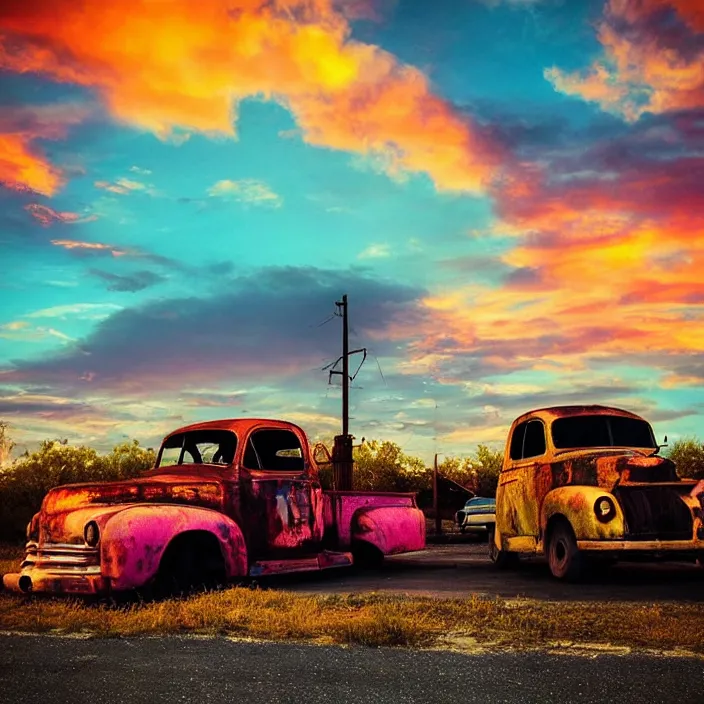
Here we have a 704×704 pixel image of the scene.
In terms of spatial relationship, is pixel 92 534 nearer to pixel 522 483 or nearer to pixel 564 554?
pixel 564 554

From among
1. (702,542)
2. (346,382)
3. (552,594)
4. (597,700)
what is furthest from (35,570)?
(346,382)

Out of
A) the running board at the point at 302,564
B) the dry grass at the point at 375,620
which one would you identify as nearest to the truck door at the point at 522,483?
the running board at the point at 302,564

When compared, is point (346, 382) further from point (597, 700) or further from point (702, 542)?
point (597, 700)

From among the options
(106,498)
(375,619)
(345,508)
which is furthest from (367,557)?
(375,619)

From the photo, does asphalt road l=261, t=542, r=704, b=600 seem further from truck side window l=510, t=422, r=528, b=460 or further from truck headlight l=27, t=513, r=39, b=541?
truck headlight l=27, t=513, r=39, b=541

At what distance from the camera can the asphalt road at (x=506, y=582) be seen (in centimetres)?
955

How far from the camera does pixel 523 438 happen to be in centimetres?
1214

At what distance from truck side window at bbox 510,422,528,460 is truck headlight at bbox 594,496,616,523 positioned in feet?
7.17

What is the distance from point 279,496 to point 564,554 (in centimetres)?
353

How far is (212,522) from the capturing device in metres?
9.49

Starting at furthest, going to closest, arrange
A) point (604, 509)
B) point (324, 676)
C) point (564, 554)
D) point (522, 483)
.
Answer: point (522, 483)
point (564, 554)
point (604, 509)
point (324, 676)

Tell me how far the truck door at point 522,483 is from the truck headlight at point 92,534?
549 centimetres

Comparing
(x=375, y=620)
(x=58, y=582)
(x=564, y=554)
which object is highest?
(x=564, y=554)

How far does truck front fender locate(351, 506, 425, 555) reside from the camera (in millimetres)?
11938
